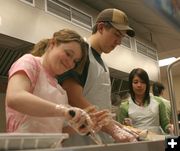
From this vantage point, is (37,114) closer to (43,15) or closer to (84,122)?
(84,122)

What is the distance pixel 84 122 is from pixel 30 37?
1.53 meters

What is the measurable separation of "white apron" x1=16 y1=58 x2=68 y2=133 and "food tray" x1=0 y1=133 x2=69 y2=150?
1.37 feet

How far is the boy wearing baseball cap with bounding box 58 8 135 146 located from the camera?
4.62ft

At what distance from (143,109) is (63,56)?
1.17m

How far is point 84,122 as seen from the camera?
0.98m

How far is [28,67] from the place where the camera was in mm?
1142

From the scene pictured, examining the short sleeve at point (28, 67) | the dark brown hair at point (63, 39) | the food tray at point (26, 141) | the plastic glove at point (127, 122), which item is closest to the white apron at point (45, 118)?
the short sleeve at point (28, 67)

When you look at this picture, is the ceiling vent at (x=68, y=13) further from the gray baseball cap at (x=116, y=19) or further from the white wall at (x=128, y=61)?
the gray baseball cap at (x=116, y=19)

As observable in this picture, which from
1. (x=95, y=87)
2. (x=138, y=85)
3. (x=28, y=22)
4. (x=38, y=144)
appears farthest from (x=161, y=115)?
(x=38, y=144)

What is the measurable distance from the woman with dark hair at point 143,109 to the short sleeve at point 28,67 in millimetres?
1123

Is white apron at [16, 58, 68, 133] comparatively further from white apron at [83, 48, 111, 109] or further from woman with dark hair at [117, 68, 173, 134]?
woman with dark hair at [117, 68, 173, 134]

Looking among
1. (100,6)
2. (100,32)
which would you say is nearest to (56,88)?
(100,32)

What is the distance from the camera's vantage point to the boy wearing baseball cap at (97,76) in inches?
55.5

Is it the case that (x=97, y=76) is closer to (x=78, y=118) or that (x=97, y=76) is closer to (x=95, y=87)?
(x=95, y=87)
